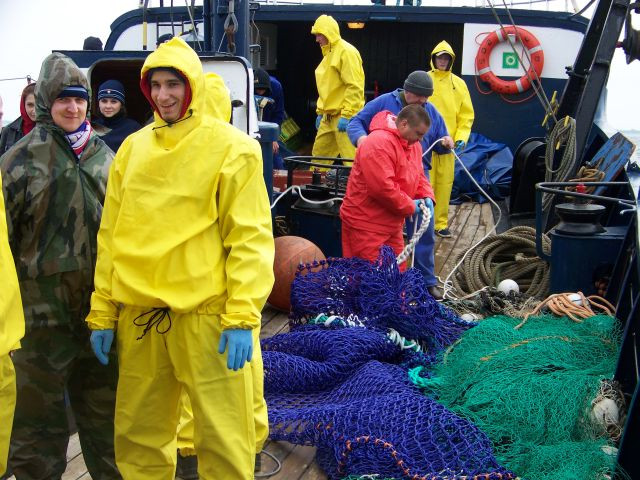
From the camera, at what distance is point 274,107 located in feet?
35.0

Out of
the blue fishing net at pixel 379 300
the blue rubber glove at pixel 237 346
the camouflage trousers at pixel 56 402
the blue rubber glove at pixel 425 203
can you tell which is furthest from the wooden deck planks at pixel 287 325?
the blue rubber glove at pixel 237 346

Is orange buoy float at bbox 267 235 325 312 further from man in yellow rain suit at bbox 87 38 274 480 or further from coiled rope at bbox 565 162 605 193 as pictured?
man in yellow rain suit at bbox 87 38 274 480

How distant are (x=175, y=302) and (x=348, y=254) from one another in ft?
10.4

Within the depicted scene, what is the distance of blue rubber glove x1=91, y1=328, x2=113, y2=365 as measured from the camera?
292cm

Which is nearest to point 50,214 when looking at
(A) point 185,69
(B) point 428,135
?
(A) point 185,69

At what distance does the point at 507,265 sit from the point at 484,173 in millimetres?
4178

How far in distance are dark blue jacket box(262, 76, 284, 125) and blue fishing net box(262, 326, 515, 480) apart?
20.6ft

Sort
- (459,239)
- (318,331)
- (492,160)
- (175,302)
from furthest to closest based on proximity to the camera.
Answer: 1. (492,160)
2. (459,239)
3. (318,331)
4. (175,302)

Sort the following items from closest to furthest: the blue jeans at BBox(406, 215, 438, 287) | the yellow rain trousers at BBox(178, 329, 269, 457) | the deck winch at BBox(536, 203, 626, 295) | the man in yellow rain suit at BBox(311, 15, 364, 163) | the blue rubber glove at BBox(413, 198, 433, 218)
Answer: the yellow rain trousers at BBox(178, 329, 269, 457) → the deck winch at BBox(536, 203, 626, 295) → the blue rubber glove at BBox(413, 198, 433, 218) → the blue jeans at BBox(406, 215, 438, 287) → the man in yellow rain suit at BBox(311, 15, 364, 163)

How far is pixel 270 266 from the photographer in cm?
285

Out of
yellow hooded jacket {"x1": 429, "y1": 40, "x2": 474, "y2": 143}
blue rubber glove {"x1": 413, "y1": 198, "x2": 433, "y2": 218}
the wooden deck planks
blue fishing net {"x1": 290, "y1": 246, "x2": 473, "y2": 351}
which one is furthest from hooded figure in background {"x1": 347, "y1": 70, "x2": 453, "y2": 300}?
yellow hooded jacket {"x1": 429, "y1": 40, "x2": 474, "y2": 143}

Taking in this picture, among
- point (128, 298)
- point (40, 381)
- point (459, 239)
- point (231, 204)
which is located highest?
point (231, 204)

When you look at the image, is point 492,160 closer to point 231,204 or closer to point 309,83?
point 309,83

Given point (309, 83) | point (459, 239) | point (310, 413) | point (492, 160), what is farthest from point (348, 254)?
point (309, 83)
